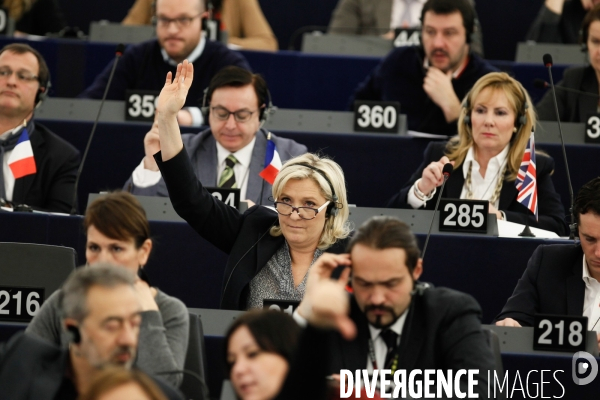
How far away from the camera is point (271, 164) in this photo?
13.8 ft

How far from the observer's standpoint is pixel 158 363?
2.64 metres

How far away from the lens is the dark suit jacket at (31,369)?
7.88 feet

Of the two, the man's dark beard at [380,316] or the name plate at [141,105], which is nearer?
the man's dark beard at [380,316]

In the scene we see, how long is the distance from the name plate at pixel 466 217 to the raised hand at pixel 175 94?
1.08m

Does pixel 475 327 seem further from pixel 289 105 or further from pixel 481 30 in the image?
pixel 481 30

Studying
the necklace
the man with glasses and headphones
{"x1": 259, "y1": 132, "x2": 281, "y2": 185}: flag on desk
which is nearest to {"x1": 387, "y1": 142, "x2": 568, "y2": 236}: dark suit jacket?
the necklace

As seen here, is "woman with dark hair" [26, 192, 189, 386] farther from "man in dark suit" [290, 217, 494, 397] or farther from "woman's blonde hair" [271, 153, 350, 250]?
"woman's blonde hair" [271, 153, 350, 250]

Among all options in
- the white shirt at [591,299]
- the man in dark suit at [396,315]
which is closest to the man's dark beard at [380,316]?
the man in dark suit at [396,315]

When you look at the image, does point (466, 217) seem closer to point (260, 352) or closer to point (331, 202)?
point (331, 202)

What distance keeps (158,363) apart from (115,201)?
19.1 inches

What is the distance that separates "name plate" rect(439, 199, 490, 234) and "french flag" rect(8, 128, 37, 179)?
5.34 feet

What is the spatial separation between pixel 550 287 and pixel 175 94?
1.33 meters

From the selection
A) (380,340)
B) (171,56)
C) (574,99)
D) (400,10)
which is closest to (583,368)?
(380,340)

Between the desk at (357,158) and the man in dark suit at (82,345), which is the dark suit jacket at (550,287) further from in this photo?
the man in dark suit at (82,345)
